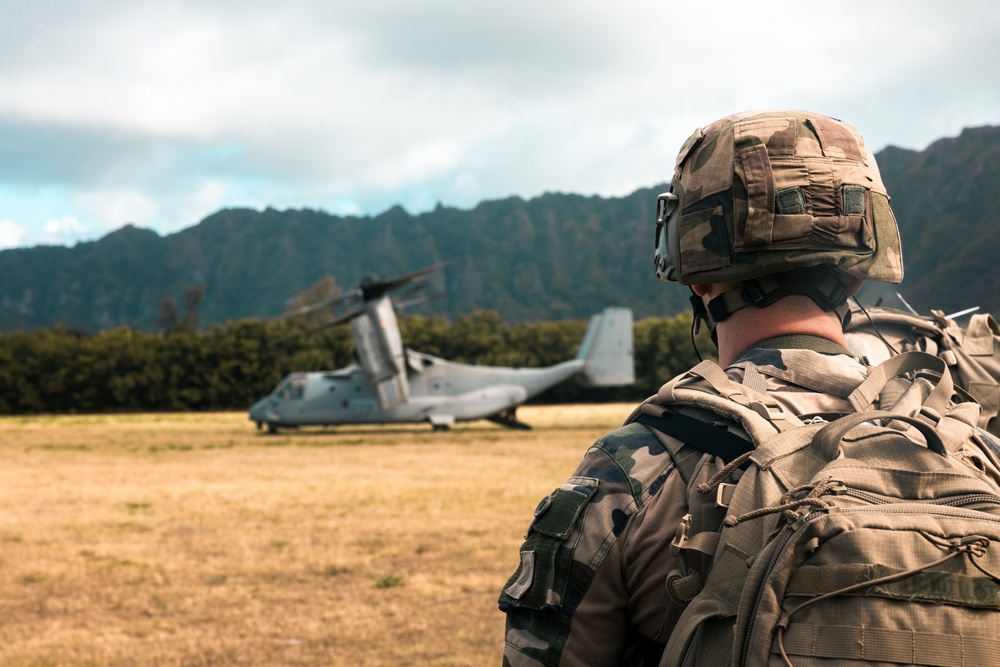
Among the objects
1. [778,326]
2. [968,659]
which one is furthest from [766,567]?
[778,326]

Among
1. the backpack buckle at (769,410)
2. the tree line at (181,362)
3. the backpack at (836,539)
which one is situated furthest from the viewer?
the tree line at (181,362)

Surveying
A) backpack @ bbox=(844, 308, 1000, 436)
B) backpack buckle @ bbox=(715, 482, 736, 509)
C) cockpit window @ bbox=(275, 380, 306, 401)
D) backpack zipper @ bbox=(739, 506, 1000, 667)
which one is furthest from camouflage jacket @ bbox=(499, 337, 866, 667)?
cockpit window @ bbox=(275, 380, 306, 401)

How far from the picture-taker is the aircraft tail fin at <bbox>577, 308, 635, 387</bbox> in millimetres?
27359

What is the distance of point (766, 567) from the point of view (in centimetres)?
135

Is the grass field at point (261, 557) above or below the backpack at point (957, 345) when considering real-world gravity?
below

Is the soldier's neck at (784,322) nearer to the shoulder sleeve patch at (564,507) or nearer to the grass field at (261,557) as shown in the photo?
the shoulder sleeve patch at (564,507)

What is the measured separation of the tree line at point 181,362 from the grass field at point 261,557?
25518mm

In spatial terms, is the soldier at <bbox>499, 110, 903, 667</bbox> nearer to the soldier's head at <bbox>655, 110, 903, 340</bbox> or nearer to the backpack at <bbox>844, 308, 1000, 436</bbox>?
the soldier's head at <bbox>655, 110, 903, 340</bbox>

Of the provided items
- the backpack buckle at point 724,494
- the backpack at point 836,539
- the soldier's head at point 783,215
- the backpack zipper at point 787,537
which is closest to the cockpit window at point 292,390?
the soldier's head at point 783,215

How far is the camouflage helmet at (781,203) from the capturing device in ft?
5.83

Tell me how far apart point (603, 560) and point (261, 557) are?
7.21m

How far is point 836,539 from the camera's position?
1.31 metres

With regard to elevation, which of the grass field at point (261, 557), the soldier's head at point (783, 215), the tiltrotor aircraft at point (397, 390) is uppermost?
the soldier's head at point (783, 215)

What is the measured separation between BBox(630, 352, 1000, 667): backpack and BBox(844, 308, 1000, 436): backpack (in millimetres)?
2297
